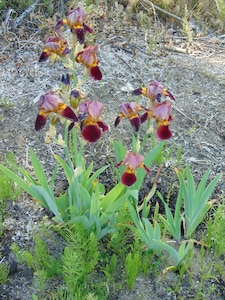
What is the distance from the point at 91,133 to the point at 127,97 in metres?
1.62

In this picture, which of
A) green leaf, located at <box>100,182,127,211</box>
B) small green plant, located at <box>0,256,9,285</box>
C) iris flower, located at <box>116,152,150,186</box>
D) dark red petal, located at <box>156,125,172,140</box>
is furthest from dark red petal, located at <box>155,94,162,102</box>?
small green plant, located at <box>0,256,9,285</box>

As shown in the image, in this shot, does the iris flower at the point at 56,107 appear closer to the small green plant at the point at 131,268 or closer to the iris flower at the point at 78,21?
the iris flower at the point at 78,21

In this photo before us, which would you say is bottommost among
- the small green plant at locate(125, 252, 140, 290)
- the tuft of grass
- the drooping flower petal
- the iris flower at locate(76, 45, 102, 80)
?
the small green plant at locate(125, 252, 140, 290)

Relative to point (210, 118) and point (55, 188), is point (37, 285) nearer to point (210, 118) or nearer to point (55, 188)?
point (55, 188)

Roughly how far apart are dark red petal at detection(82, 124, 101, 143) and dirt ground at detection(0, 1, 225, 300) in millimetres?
892

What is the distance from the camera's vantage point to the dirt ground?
2.55 meters

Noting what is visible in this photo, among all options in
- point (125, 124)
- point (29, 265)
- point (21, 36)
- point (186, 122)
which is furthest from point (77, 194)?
point (21, 36)

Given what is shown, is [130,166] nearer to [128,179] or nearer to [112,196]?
[128,179]

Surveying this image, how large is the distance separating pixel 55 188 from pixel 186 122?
48.0 inches

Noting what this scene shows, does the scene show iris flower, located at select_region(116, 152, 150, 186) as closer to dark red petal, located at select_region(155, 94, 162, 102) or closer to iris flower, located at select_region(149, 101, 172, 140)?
iris flower, located at select_region(149, 101, 172, 140)

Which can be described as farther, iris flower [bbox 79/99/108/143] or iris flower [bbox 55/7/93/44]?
iris flower [bbox 55/7/93/44]

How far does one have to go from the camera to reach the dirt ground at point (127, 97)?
100 inches

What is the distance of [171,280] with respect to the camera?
250cm

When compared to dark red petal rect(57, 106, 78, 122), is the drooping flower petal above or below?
below
